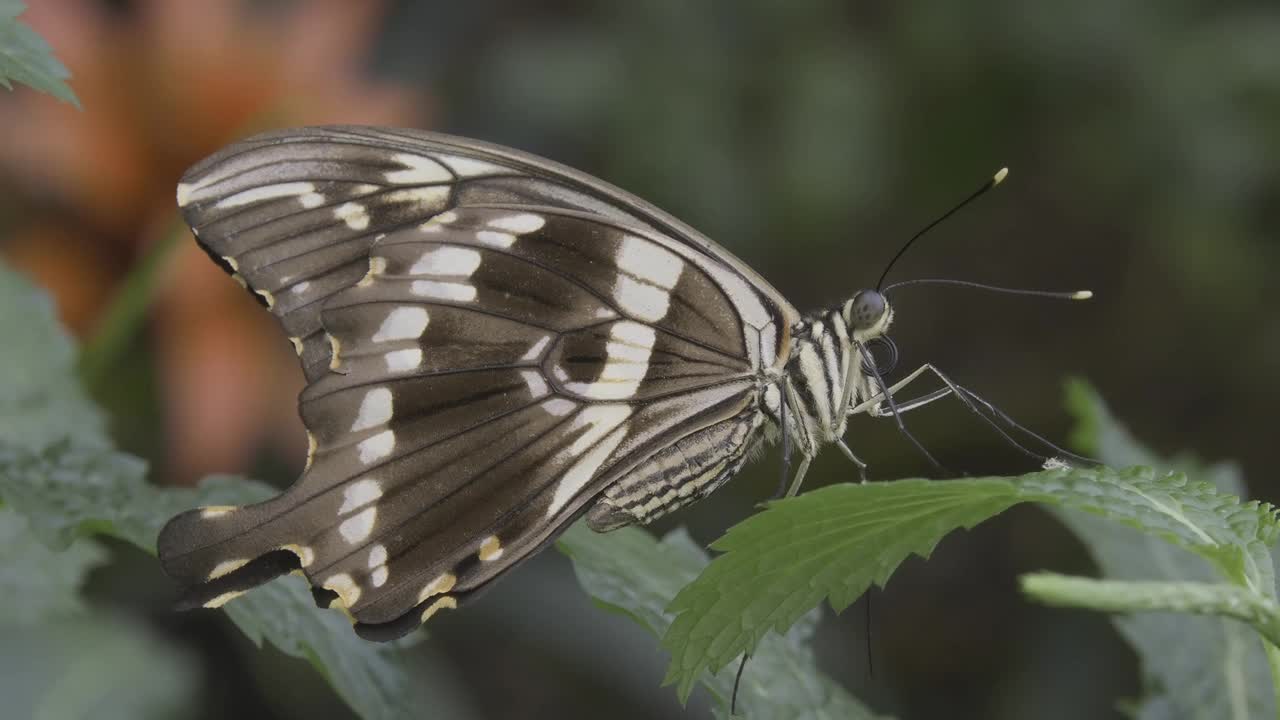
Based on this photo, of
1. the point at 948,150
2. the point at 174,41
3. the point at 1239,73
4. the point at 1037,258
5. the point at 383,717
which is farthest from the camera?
the point at 1037,258

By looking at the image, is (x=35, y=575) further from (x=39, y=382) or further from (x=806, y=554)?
(x=806, y=554)

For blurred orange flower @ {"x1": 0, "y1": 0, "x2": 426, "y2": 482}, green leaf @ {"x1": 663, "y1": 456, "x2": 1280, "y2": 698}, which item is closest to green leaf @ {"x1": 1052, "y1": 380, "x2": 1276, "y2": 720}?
green leaf @ {"x1": 663, "y1": 456, "x2": 1280, "y2": 698}

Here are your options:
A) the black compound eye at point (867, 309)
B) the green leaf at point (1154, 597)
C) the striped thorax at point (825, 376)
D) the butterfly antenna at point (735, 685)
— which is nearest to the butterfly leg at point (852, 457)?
the striped thorax at point (825, 376)

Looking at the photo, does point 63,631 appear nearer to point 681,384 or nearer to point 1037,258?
point 681,384

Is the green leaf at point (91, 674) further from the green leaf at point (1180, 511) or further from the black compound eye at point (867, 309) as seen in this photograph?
the green leaf at point (1180, 511)

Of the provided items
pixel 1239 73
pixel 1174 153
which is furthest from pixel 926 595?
pixel 1239 73

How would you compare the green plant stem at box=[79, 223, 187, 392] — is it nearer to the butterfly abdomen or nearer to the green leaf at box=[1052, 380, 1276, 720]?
the butterfly abdomen
